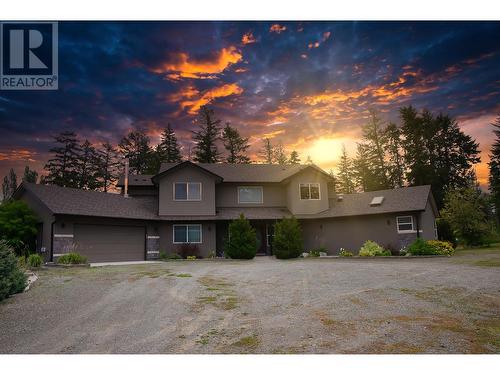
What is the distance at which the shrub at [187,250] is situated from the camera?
2156cm

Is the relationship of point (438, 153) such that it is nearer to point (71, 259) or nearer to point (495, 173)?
point (495, 173)

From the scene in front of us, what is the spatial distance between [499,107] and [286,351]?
1255 centimetres

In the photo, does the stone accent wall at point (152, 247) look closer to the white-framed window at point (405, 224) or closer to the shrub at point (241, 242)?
the shrub at point (241, 242)

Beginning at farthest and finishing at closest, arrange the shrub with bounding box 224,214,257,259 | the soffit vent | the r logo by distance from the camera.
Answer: the soffit vent < the shrub with bounding box 224,214,257,259 < the r logo

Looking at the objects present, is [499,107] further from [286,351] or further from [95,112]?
[95,112]

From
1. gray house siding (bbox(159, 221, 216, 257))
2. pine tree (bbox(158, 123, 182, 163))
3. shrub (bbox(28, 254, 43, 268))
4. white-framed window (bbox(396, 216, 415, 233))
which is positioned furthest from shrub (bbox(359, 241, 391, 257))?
pine tree (bbox(158, 123, 182, 163))

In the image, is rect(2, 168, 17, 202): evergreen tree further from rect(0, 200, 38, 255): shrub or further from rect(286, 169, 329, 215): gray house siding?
rect(286, 169, 329, 215): gray house siding

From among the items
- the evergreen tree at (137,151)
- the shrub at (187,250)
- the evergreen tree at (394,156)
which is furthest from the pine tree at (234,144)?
the shrub at (187,250)

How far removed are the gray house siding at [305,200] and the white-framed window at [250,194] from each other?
1.97 metres

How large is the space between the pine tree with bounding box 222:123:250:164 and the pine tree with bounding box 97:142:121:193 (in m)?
13.3

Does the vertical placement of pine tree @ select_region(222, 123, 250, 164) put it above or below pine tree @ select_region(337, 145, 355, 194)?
above

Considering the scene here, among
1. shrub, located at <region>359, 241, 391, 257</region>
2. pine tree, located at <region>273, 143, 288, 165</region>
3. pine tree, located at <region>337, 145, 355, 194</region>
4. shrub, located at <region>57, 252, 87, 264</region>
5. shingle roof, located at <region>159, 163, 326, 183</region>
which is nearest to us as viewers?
shrub, located at <region>57, 252, 87, 264</region>

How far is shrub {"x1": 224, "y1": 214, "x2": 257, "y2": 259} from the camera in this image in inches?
770

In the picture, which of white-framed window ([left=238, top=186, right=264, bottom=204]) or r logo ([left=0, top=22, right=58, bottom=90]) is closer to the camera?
r logo ([left=0, top=22, right=58, bottom=90])
